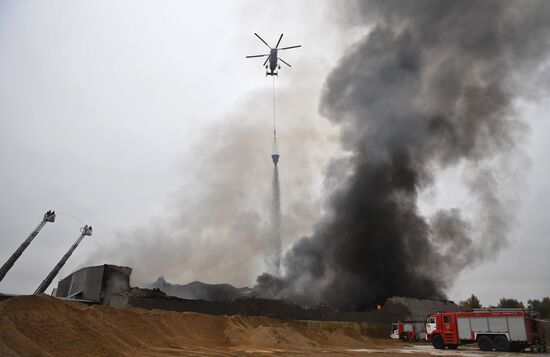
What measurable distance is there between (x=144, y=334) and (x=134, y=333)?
0.67 meters

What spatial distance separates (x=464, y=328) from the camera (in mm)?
28266

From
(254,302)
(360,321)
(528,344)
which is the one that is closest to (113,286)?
(254,302)

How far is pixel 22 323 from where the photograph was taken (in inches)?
656

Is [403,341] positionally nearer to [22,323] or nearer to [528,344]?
[528,344]

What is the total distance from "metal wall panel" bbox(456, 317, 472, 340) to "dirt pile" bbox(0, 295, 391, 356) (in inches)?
354

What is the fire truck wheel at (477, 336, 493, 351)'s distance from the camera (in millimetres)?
27016

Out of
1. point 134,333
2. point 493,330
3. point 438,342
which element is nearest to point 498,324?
point 493,330

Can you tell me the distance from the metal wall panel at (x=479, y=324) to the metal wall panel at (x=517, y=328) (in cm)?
152

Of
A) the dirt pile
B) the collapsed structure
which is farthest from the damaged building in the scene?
the dirt pile

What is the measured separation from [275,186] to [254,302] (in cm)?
2528

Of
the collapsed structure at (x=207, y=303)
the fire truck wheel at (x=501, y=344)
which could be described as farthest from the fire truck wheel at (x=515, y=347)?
the collapsed structure at (x=207, y=303)

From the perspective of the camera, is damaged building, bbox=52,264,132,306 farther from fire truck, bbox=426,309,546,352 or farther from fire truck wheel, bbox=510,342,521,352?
fire truck wheel, bbox=510,342,521,352

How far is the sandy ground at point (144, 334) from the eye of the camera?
52.2 ft

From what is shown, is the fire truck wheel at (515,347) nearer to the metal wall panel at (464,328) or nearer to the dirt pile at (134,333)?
the metal wall panel at (464,328)
